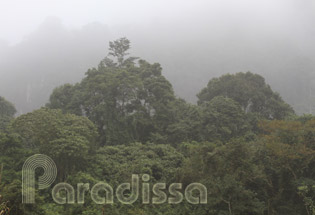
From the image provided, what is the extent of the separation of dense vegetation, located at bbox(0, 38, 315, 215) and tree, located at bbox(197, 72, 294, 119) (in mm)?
84

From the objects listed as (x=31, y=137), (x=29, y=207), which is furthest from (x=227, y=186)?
(x=31, y=137)

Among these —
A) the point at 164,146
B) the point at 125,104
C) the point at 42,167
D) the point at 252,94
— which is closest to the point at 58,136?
the point at 42,167

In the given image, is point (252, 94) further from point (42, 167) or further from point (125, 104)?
point (42, 167)

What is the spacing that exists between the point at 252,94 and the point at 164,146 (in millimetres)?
11310

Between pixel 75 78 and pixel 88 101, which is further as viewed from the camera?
pixel 75 78

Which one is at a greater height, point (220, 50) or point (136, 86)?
point (220, 50)

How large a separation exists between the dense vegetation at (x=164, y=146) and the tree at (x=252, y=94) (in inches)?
3.3

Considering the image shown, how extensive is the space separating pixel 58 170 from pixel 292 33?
70.6 metres

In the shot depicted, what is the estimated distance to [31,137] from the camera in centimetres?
1320

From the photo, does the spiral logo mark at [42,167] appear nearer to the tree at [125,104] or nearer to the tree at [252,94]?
the tree at [125,104]

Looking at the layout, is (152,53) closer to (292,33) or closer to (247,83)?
(292,33)

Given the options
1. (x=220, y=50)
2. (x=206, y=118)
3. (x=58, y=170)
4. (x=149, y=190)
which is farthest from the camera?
(x=220, y=50)

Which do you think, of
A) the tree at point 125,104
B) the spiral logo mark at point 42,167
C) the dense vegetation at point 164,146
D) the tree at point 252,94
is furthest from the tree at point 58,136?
the tree at point 252,94

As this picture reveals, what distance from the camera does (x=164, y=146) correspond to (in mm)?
15492
